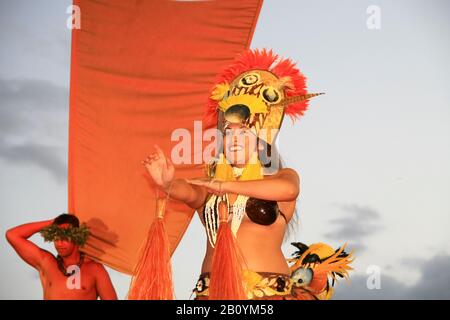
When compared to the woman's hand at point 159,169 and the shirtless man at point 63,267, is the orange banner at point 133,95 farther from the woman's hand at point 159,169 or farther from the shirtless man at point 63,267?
the woman's hand at point 159,169

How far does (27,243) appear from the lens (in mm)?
4414

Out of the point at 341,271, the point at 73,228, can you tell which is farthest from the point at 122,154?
the point at 341,271

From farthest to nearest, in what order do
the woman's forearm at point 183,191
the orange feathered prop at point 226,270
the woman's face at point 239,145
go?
the woman's face at point 239,145
the woman's forearm at point 183,191
the orange feathered prop at point 226,270

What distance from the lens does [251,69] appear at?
4.36 meters

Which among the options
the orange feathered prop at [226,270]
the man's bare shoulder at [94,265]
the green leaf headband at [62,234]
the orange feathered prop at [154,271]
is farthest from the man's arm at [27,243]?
the orange feathered prop at [226,270]

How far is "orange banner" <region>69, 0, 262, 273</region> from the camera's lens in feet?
15.3

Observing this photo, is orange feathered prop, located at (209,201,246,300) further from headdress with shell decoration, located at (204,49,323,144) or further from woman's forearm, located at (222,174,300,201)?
headdress with shell decoration, located at (204,49,323,144)

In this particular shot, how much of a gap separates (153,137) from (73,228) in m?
0.76

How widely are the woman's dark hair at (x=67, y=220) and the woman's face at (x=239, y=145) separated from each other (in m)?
0.92

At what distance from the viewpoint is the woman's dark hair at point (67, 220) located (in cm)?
434

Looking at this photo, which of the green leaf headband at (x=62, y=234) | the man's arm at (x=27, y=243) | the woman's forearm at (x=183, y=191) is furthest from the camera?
the man's arm at (x=27, y=243)

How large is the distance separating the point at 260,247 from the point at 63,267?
113 cm

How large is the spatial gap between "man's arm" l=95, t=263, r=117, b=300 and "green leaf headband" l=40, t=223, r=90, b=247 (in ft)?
0.71
